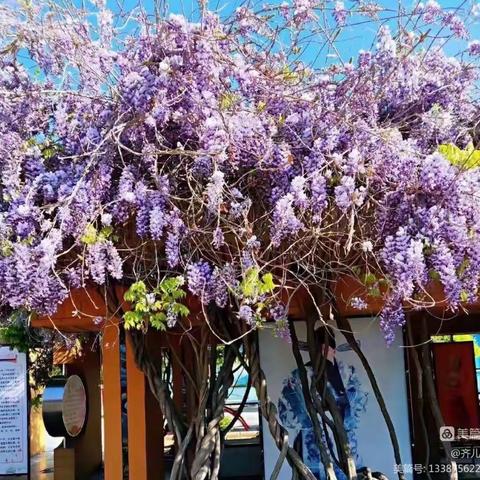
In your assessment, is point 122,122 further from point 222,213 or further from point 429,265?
point 429,265

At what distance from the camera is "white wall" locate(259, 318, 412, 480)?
4902 millimetres

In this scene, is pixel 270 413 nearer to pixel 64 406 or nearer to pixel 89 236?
pixel 89 236

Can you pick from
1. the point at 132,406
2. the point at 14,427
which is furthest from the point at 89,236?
the point at 14,427

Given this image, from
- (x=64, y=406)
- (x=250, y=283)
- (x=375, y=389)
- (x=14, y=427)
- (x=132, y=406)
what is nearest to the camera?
(x=250, y=283)

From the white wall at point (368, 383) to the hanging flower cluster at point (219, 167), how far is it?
1.34 m

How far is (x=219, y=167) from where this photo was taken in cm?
350

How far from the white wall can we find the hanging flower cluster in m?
1.34

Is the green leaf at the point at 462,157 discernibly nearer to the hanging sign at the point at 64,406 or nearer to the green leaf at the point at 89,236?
the green leaf at the point at 89,236

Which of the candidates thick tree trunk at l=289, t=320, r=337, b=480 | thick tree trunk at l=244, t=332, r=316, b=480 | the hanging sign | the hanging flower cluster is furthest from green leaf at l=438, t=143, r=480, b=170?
the hanging sign

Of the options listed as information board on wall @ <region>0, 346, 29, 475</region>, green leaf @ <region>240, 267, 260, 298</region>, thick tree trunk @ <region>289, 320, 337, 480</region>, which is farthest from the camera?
information board on wall @ <region>0, 346, 29, 475</region>

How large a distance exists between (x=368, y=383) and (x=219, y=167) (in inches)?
94.3

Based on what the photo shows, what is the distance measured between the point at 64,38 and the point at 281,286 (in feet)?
6.12

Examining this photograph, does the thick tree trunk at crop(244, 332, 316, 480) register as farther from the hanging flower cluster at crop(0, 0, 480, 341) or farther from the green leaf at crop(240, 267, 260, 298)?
the green leaf at crop(240, 267, 260, 298)

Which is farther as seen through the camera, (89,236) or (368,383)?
(368,383)
